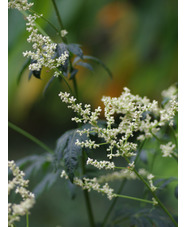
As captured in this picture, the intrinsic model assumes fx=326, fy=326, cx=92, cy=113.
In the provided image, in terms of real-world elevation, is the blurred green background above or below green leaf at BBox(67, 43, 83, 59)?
above

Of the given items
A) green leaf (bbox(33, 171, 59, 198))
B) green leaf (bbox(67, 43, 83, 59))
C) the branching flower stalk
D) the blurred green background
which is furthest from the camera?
the blurred green background

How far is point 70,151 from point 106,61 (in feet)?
5.84

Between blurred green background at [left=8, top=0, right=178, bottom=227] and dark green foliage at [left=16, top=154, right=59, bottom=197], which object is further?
blurred green background at [left=8, top=0, right=178, bottom=227]

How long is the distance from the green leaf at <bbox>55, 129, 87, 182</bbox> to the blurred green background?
27.0 inches

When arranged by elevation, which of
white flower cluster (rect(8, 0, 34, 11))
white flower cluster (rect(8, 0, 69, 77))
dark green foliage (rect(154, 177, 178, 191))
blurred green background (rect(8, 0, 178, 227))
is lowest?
dark green foliage (rect(154, 177, 178, 191))

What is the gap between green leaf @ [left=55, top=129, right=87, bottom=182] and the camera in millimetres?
515

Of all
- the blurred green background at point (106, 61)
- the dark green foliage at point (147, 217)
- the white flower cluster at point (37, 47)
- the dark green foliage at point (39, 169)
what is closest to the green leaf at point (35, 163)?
the dark green foliage at point (39, 169)

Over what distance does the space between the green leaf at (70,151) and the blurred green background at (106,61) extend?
0.69 meters

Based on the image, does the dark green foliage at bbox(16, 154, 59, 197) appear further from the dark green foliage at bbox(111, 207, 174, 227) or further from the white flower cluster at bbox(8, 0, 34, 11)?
the white flower cluster at bbox(8, 0, 34, 11)

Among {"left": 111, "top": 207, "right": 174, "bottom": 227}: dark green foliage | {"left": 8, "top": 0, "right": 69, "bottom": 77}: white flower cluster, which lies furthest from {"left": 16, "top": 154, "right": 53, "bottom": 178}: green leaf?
{"left": 8, "top": 0, "right": 69, "bottom": 77}: white flower cluster
